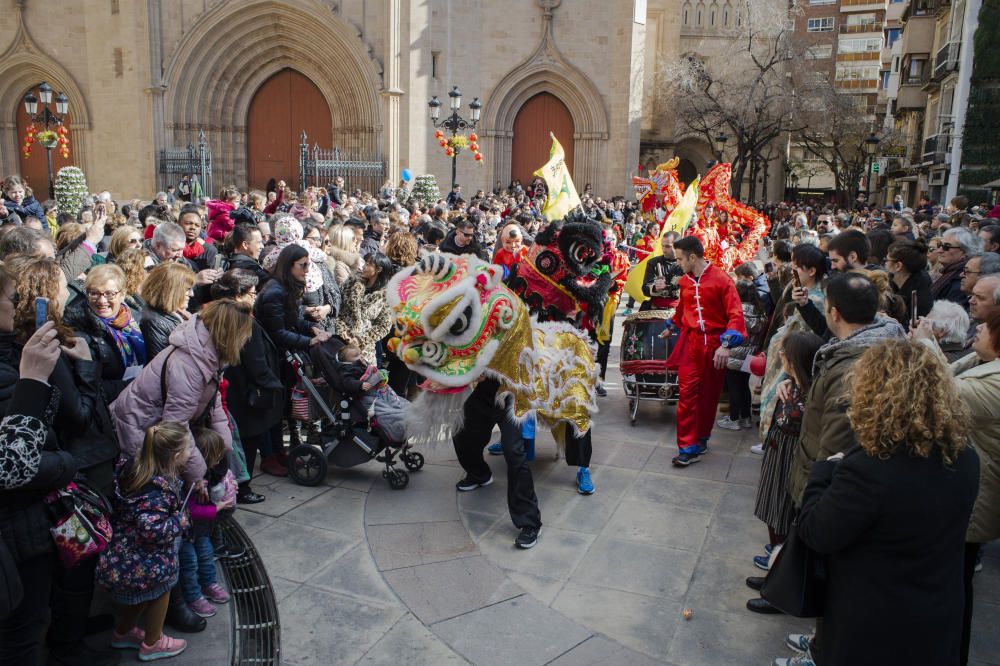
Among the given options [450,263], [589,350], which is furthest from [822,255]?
[450,263]

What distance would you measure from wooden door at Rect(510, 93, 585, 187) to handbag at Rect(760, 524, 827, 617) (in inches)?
948

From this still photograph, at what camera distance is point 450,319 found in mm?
4723

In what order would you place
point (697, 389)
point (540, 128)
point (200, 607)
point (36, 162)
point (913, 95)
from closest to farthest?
point (200, 607), point (697, 389), point (540, 128), point (36, 162), point (913, 95)

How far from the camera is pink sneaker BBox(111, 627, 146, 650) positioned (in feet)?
12.6

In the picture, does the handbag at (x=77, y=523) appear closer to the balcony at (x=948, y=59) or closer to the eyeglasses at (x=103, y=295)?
the eyeglasses at (x=103, y=295)

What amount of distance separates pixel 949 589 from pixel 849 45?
5770 cm

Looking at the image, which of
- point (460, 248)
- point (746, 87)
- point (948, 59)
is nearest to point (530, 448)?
point (460, 248)

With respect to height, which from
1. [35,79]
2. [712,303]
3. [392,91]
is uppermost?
[35,79]

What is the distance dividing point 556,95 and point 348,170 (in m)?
7.82

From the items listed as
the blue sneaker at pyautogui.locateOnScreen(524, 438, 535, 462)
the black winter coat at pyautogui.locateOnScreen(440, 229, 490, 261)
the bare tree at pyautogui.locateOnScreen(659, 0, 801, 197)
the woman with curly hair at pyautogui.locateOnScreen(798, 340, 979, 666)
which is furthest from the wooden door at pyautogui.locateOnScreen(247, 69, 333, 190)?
the woman with curly hair at pyautogui.locateOnScreen(798, 340, 979, 666)

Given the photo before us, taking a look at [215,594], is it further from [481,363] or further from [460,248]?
[460,248]

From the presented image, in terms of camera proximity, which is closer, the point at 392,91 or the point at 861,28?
the point at 392,91

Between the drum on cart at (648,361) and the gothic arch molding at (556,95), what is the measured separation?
19146 millimetres

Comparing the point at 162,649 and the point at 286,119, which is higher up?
the point at 286,119
